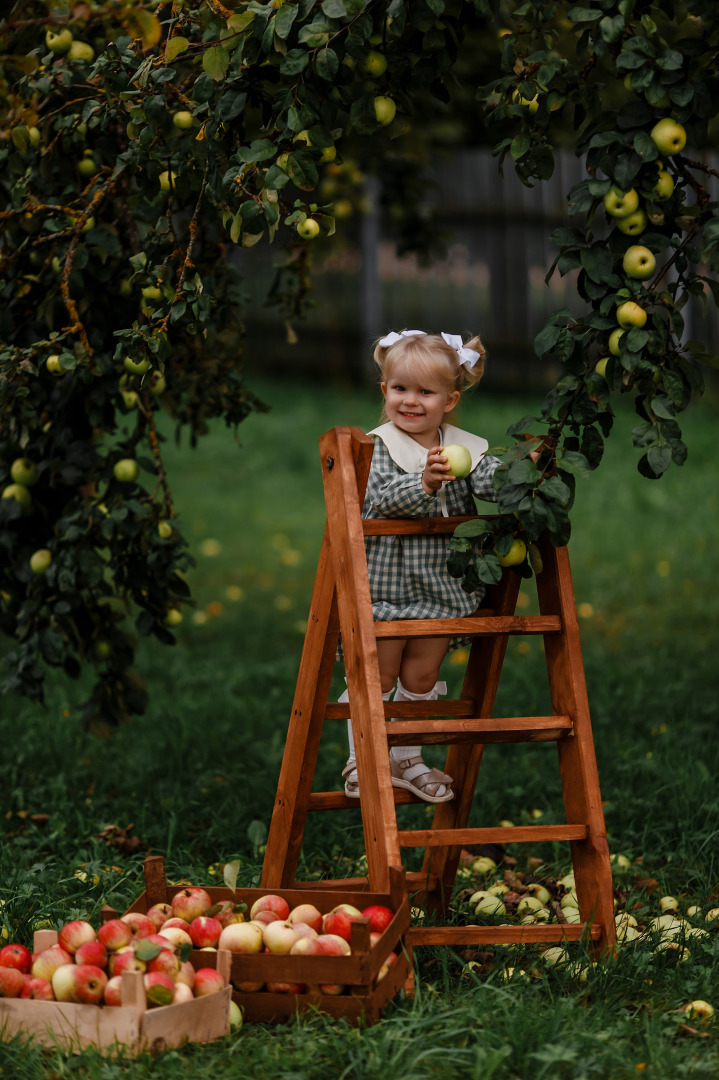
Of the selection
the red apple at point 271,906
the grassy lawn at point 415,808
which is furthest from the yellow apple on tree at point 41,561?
the red apple at point 271,906

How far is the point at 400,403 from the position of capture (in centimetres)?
293

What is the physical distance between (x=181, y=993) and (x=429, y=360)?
1536mm

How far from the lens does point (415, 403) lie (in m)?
2.92

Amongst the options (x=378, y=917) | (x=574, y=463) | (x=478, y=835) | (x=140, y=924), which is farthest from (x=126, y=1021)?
(x=574, y=463)

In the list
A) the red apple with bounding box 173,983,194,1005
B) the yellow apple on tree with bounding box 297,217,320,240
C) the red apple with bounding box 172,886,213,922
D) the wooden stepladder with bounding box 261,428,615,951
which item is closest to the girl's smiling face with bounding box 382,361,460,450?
the wooden stepladder with bounding box 261,428,615,951

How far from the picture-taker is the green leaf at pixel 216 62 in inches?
99.2

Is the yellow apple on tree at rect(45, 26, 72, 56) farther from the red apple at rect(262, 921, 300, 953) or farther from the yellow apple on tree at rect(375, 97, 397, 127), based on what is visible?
the red apple at rect(262, 921, 300, 953)

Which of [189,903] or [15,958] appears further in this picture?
[189,903]

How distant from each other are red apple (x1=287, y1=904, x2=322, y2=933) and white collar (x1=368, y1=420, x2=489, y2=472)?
1051 mm

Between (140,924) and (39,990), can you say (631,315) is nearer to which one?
(140,924)

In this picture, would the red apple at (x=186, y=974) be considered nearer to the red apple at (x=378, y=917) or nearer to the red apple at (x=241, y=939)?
the red apple at (x=241, y=939)

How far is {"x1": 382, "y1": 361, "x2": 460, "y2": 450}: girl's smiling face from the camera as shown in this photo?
292 centimetres

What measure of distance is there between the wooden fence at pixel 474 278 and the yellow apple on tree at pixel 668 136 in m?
8.84

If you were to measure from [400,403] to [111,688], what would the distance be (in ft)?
4.75
